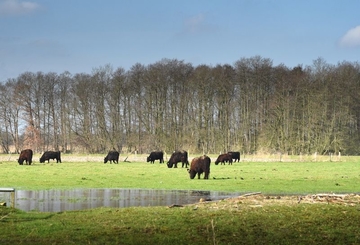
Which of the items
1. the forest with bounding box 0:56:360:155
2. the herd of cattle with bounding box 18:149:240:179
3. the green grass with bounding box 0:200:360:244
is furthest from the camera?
the forest with bounding box 0:56:360:155

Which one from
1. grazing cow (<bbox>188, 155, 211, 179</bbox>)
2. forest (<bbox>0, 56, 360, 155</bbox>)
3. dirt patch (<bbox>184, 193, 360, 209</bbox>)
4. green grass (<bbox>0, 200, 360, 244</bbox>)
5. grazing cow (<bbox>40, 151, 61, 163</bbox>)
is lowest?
green grass (<bbox>0, 200, 360, 244</bbox>)

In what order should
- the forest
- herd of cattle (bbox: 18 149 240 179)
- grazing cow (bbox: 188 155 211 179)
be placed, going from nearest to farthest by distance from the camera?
grazing cow (bbox: 188 155 211 179) < herd of cattle (bbox: 18 149 240 179) < the forest

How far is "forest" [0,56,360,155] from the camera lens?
3216 inches

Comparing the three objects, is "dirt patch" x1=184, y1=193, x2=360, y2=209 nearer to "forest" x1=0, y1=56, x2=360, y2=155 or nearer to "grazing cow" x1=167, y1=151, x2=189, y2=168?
"grazing cow" x1=167, y1=151, x2=189, y2=168

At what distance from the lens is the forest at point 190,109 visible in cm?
8169

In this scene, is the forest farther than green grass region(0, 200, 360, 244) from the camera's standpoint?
Yes

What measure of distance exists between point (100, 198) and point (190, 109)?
6640 cm

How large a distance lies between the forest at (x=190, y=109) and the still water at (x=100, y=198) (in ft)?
178

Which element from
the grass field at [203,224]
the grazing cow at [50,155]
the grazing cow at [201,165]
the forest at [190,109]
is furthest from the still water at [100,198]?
the forest at [190,109]

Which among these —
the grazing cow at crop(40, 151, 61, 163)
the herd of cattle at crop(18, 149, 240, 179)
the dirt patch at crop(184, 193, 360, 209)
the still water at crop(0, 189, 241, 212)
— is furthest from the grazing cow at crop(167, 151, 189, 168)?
the dirt patch at crop(184, 193, 360, 209)

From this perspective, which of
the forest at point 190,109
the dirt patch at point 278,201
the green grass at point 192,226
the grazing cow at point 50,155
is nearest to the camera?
the green grass at point 192,226

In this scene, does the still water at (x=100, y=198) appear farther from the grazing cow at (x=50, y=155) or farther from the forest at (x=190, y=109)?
the forest at (x=190, y=109)

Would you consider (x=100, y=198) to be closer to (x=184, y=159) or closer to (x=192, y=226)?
(x=192, y=226)

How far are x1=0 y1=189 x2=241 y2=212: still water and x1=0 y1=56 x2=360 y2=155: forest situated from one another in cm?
5435
